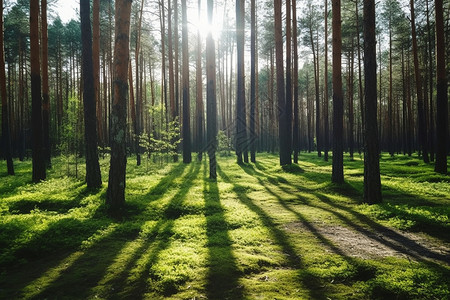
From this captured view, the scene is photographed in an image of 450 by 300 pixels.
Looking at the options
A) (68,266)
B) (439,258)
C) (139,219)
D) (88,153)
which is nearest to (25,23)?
(88,153)

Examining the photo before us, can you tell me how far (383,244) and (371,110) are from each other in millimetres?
4059

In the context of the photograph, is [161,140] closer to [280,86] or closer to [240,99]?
[240,99]

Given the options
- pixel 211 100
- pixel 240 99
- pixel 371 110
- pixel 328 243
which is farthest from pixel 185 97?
pixel 328 243

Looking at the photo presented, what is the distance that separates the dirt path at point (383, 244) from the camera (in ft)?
13.6

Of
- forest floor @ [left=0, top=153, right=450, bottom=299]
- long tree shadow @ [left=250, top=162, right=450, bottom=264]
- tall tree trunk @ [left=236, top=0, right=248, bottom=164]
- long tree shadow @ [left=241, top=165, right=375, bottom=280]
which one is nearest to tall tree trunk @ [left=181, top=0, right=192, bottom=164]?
tall tree trunk @ [left=236, top=0, right=248, bottom=164]

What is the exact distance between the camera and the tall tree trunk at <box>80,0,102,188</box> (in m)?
8.47

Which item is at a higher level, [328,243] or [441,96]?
[441,96]

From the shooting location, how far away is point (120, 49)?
6152 millimetres

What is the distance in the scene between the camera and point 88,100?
858 cm

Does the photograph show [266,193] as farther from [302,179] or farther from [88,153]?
[88,153]

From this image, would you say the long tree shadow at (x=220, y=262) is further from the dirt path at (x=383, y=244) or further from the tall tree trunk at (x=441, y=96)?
the tall tree trunk at (x=441, y=96)

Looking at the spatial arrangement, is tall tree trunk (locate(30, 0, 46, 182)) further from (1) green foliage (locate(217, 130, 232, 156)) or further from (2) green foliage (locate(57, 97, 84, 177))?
(1) green foliage (locate(217, 130, 232, 156))

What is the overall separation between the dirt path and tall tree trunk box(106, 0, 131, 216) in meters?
4.40

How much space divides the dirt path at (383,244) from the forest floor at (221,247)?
2 centimetres
